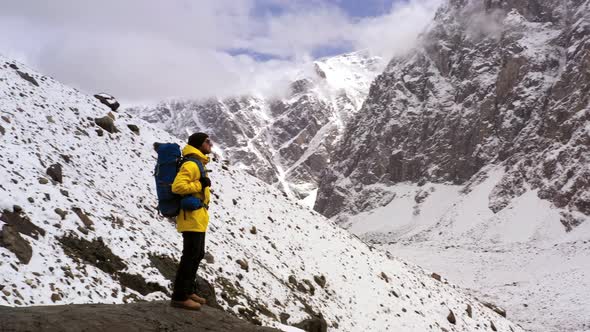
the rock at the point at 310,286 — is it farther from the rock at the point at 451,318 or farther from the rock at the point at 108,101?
the rock at the point at 108,101

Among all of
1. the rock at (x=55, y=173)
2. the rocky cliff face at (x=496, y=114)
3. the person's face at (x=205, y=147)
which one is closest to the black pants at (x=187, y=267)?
the person's face at (x=205, y=147)

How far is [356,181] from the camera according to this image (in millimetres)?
189625

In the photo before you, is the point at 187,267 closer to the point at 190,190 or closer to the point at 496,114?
the point at 190,190

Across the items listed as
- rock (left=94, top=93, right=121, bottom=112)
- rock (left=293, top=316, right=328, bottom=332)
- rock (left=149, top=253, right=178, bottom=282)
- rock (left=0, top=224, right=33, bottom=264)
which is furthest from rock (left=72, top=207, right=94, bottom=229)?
rock (left=94, top=93, right=121, bottom=112)

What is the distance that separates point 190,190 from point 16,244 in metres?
4.94

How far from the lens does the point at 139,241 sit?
46.8 ft

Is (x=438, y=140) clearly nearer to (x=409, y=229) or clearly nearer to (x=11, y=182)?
(x=409, y=229)

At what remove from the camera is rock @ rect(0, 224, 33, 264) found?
10141 millimetres

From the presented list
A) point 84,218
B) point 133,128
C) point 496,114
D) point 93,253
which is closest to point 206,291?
point 93,253

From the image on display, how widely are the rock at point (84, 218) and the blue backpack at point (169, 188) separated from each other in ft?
19.8

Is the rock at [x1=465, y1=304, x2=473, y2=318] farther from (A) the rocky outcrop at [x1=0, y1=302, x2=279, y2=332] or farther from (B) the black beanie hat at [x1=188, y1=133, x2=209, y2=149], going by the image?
(B) the black beanie hat at [x1=188, y1=133, x2=209, y2=149]

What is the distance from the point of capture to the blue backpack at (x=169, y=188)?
8.02 meters

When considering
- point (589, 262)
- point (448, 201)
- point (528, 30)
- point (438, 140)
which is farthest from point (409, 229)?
point (528, 30)

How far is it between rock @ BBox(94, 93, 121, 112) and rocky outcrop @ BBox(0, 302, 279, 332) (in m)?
19.1
